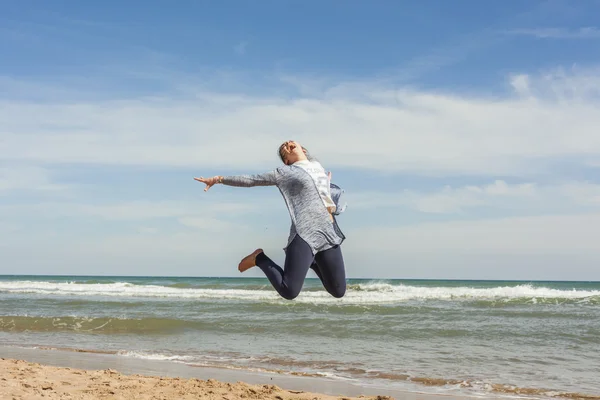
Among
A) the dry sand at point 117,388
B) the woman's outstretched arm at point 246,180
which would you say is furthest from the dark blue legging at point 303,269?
the dry sand at point 117,388

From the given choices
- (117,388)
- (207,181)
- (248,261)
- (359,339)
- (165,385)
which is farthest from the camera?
(359,339)

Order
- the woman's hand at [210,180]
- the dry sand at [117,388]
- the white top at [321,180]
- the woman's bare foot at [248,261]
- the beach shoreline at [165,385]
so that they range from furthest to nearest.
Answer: the beach shoreline at [165,385] → the dry sand at [117,388] → the woman's bare foot at [248,261] → the white top at [321,180] → the woman's hand at [210,180]

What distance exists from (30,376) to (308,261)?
14.6 ft

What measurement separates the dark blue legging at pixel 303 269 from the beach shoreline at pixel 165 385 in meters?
2.21

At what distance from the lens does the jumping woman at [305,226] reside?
4.95m

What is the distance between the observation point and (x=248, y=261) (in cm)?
543

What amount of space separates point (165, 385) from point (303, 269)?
3182mm

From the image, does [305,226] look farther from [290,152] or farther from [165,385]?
[165,385]

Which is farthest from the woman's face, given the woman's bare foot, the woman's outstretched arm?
the woman's bare foot

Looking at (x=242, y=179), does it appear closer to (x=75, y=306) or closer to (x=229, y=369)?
(x=229, y=369)

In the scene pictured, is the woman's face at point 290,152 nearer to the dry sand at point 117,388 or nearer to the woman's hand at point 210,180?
the woman's hand at point 210,180

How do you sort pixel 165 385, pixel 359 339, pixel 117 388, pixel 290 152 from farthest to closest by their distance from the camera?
pixel 359 339 → pixel 165 385 → pixel 117 388 → pixel 290 152

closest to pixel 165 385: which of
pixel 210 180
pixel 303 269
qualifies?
pixel 303 269

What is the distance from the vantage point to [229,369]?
891 centimetres
